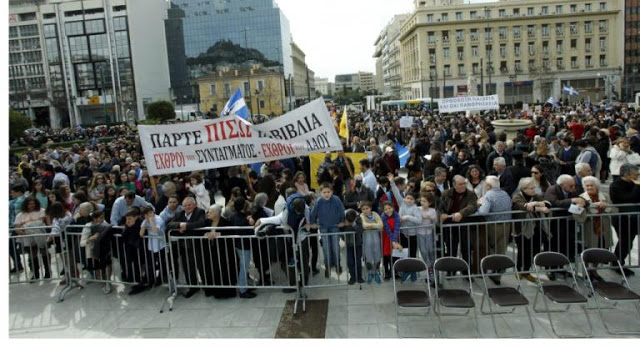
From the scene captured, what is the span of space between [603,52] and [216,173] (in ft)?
260

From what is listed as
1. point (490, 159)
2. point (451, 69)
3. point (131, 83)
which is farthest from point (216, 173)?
point (131, 83)

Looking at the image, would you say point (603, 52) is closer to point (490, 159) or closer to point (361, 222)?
point (490, 159)

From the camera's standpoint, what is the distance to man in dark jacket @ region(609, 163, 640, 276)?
7.06 metres

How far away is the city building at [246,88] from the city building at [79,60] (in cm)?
1275

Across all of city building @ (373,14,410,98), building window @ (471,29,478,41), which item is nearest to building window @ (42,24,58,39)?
city building @ (373,14,410,98)

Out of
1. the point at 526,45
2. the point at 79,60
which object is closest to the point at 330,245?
the point at 526,45

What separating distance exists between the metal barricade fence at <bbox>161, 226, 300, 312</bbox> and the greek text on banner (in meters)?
1.38

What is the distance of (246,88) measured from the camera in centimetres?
8819

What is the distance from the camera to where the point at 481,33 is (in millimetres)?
75438

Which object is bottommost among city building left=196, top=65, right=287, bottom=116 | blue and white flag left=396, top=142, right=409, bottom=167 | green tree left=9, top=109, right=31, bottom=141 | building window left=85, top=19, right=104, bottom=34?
blue and white flag left=396, top=142, right=409, bottom=167

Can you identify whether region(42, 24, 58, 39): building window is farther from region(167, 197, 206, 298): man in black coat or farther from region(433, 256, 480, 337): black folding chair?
region(433, 256, 480, 337): black folding chair

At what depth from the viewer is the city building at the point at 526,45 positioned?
245 feet

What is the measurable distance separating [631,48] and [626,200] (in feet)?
279

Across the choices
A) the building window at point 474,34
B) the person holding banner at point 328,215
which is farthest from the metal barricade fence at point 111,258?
the building window at point 474,34
